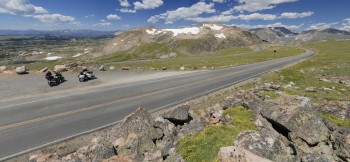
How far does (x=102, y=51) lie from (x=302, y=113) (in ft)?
606

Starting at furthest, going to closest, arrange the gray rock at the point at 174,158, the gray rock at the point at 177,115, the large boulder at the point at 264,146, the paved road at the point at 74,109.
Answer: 1. the paved road at the point at 74,109
2. the gray rock at the point at 177,115
3. the gray rock at the point at 174,158
4. the large boulder at the point at 264,146

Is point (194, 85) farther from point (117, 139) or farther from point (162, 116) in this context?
point (117, 139)

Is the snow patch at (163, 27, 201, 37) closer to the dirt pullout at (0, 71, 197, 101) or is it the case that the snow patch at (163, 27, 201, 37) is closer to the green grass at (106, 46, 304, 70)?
the green grass at (106, 46, 304, 70)

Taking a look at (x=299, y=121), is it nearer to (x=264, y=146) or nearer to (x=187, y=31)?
(x=264, y=146)

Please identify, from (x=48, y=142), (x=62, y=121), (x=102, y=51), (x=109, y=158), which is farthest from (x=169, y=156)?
(x=102, y=51)

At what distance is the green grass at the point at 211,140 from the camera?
1142 cm

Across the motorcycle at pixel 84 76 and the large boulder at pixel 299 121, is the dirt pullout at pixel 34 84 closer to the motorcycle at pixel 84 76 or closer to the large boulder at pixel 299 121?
the motorcycle at pixel 84 76

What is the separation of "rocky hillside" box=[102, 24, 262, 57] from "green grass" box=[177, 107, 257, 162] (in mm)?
148897

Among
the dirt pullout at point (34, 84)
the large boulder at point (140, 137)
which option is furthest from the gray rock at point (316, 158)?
the dirt pullout at point (34, 84)

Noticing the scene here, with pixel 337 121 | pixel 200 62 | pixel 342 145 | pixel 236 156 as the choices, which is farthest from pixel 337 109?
pixel 200 62

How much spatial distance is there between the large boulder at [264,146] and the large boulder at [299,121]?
1886 millimetres

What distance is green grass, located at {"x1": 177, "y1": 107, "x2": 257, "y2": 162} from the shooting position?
1142cm

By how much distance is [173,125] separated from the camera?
1458cm

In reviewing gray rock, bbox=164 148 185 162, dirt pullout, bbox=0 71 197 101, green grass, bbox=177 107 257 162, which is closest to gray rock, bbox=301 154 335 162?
green grass, bbox=177 107 257 162
